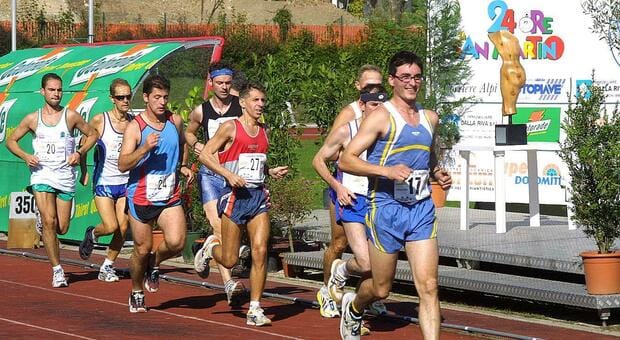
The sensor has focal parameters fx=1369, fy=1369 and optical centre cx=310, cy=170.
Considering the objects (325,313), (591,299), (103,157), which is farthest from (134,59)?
(591,299)

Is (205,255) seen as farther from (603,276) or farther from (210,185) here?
(603,276)

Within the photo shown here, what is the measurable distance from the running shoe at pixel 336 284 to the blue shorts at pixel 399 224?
227cm

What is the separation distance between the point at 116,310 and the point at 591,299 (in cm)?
431

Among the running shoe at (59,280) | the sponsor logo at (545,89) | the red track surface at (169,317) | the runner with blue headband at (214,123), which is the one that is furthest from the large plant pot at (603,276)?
the sponsor logo at (545,89)

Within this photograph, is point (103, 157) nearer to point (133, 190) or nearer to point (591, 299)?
point (133, 190)

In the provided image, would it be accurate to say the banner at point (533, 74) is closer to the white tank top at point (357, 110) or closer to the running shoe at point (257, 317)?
the white tank top at point (357, 110)

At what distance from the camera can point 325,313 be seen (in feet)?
40.1

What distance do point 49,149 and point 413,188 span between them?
654 cm

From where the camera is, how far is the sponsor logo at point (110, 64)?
18875mm

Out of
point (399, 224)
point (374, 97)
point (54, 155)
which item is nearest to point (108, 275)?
point (54, 155)

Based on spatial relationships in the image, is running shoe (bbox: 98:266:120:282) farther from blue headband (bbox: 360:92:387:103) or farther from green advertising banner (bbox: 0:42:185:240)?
blue headband (bbox: 360:92:387:103)

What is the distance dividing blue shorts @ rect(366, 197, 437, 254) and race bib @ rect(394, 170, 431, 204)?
48 millimetres

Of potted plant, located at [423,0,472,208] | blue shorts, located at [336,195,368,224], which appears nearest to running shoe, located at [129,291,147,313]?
blue shorts, located at [336,195,368,224]

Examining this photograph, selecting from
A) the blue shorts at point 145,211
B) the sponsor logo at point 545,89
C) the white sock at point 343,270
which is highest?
the sponsor logo at point 545,89
